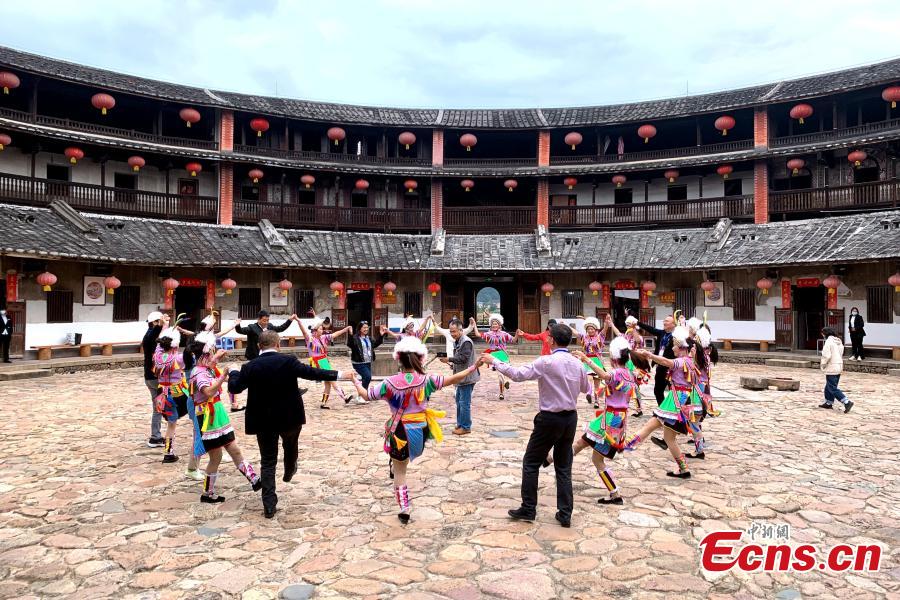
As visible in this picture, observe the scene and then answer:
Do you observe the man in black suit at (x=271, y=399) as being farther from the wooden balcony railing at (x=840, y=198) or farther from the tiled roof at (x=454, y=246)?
the wooden balcony railing at (x=840, y=198)

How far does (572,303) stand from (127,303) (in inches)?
668

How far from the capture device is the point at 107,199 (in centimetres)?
1970

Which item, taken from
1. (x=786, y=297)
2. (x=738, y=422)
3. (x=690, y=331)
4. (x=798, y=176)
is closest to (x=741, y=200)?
(x=798, y=176)

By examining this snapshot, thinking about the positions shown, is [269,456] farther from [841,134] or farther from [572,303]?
[841,134]

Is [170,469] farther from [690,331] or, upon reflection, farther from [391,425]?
[690,331]

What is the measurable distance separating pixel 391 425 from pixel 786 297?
1894cm

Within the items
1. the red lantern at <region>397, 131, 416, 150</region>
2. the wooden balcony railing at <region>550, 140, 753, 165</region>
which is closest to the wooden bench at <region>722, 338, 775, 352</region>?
the wooden balcony railing at <region>550, 140, 753, 165</region>

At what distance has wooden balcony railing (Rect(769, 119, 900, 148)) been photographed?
63.6 feet

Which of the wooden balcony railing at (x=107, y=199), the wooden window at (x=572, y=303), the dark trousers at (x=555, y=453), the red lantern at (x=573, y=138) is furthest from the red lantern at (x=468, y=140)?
the dark trousers at (x=555, y=453)

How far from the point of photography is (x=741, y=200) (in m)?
21.7

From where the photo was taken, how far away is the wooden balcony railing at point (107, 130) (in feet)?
60.3

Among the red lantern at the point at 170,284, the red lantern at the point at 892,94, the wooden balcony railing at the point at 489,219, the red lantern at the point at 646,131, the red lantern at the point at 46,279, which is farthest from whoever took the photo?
the wooden balcony railing at the point at 489,219

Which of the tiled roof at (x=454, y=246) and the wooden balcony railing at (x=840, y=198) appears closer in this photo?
the tiled roof at (x=454, y=246)

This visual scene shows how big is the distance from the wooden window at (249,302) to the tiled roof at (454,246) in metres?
1.70
